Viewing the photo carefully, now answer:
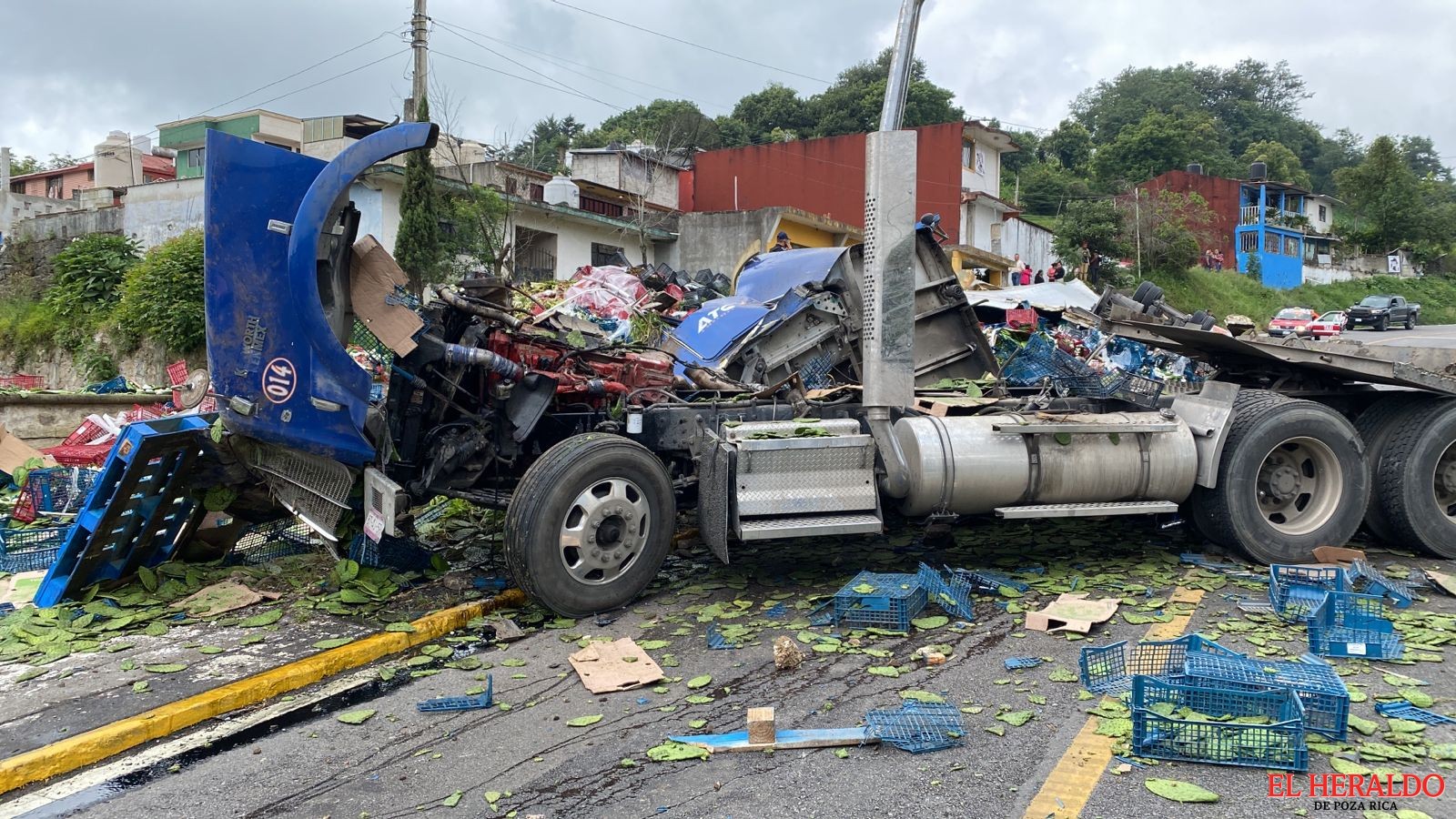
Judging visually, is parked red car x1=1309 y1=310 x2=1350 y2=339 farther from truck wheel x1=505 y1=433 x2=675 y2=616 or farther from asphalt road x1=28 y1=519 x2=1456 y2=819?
truck wheel x1=505 y1=433 x2=675 y2=616

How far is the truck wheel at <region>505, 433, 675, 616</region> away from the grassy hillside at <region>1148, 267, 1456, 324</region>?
115 feet

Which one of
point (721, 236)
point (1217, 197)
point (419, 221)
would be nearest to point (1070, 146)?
point (1217, 197)

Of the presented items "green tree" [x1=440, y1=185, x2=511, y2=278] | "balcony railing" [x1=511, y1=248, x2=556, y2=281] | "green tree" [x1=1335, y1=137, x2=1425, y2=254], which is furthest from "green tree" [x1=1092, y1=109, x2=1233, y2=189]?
"green tree" [x1=440, y1=185, x2=511, y2=278]

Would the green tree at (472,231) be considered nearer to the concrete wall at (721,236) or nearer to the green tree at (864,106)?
the concrete wall at (721,236)

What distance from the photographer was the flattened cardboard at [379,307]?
4.97 metres

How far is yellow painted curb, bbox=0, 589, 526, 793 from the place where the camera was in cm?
352

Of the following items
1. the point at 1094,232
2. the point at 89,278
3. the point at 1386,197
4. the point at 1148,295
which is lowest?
the point at 1148,295

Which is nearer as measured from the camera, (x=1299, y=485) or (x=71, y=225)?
(x=1299, y=485)

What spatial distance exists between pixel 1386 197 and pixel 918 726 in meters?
62.2

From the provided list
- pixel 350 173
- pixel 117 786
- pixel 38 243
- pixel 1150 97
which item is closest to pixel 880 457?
pixel 350 173

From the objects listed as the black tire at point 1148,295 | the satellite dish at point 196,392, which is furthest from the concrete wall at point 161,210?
the black tire at point 1148,295

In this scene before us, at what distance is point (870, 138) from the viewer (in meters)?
5.77

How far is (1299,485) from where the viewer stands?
6254 millimetres

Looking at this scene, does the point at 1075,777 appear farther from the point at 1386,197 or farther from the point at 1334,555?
the point at 1386,197
